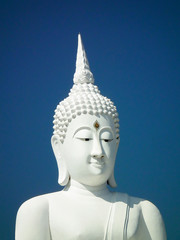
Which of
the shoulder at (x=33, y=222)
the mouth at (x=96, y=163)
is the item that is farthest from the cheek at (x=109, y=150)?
the shoulder at (x=33, y=222)

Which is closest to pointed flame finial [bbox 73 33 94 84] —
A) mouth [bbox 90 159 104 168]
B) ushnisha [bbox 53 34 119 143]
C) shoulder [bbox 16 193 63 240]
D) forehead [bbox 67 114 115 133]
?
ushnisha [bbox 53 34 119 143]

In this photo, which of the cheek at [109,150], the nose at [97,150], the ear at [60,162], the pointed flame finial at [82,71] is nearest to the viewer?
the nose at [97,150]

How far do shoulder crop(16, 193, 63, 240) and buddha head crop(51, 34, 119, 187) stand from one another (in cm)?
55

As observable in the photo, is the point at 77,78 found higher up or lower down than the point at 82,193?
higher up

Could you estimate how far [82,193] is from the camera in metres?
5.00

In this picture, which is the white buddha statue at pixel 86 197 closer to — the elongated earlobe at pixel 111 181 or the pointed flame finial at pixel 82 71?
the elongated earlobe at pixel 111 181

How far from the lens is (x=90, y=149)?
16.0 feet

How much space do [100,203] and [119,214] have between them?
0.97 feet

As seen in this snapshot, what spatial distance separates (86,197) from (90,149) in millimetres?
661

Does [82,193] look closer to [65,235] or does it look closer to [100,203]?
[100,203]

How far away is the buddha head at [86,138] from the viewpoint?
488cm

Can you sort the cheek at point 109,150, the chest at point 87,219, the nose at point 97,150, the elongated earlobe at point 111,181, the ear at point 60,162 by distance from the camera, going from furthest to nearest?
1. the elongated earlobe at point 111,181
2. the ear at point 60,162
3. the cheek at point 109,150
4. the nose at point 97,150
5. the chest at point 87,219

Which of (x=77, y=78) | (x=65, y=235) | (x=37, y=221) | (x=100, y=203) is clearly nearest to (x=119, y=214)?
(x=100, y=203)

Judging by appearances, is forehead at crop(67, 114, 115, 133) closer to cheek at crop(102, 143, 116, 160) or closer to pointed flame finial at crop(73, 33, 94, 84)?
cheek at crop(102, 143, 116, 160)
